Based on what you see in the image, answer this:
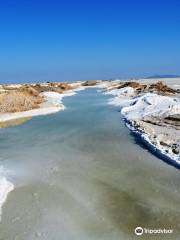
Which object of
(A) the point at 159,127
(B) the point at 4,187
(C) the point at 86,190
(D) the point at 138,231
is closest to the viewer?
(D) the point at 138,231

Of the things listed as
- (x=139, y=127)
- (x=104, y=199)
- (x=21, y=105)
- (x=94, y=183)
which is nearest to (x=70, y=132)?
(x=139, y=127)

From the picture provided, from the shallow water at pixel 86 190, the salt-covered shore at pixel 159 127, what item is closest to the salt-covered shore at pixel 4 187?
the shallow water at pixel 86 190

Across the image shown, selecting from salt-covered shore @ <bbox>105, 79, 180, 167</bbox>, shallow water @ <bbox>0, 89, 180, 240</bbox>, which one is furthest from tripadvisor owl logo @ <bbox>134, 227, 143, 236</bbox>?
salt-covered shore @ <bbox>105, 79, 180, 167</bbox>

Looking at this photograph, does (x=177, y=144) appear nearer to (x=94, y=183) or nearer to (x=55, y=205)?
(x=94, y=183)

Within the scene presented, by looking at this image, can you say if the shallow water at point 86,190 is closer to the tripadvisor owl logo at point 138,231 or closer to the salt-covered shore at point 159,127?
the tripadvisor owl logo at point 138,231

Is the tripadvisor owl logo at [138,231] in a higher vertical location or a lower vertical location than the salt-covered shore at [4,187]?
higher

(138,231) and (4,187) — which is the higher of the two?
(138,231)

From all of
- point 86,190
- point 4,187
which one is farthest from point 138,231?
point 4,187

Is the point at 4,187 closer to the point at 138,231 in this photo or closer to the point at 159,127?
the point at 138,231
